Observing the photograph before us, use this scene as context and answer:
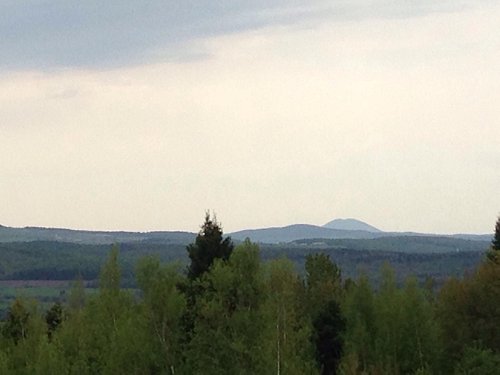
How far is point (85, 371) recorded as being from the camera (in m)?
57.0

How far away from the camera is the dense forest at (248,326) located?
49.6m

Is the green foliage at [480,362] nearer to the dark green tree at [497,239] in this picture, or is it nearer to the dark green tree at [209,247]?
the dark green tree at [209,247]

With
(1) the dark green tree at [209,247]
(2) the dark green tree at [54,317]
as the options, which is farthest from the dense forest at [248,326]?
(2) the dark green tree at [54,317]

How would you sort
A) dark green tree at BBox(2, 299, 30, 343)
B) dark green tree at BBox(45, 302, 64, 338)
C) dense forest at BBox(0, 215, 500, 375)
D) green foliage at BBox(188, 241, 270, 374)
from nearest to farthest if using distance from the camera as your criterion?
green foliage at BBox(188, 241, 270, 374)
dense forest at BBox(0, 215, 500, 375)
dark green tree at BBox(2, 299, 30, 343)
dark green tree at BBox(45, 302, 64, 338)

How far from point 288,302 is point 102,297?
1499 centimetres

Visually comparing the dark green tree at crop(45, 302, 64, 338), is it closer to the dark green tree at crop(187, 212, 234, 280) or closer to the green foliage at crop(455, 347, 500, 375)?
the dark green tree at crop(187, 212, 234, 280)

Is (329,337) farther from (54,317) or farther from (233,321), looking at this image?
(54,317)

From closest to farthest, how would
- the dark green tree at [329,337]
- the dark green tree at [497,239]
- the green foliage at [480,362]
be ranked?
the green foliage at [480,362], the dark green tree at [329,337], the dark green tree at [497,239]

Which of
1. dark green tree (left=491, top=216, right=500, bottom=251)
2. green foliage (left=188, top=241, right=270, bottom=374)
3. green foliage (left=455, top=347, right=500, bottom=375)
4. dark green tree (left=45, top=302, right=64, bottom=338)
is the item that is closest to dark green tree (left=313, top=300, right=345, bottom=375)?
green foliage (left=455, top=347, right=500, bottom=375)

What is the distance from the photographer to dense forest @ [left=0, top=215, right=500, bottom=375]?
49562 millimetres

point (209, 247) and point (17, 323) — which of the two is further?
point (17, 323)

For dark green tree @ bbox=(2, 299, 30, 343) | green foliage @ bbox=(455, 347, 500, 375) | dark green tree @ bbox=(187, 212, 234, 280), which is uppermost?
dark green tree @ bbox=(187, 212, 234, 280)

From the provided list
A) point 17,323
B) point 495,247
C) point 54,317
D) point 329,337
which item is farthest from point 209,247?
point 54,317

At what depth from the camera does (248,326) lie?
49094mm
